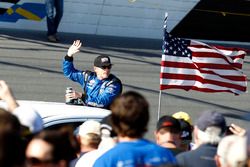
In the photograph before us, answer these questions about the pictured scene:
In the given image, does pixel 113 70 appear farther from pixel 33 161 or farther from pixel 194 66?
Result: pixel 33 161

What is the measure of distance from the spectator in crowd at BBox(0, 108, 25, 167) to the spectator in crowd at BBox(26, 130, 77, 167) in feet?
1.17

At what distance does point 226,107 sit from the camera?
14133 millimetres

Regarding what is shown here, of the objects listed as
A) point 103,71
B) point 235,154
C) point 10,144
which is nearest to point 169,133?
point 235,154

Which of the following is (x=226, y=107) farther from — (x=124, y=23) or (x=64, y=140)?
(x=64, y=140)

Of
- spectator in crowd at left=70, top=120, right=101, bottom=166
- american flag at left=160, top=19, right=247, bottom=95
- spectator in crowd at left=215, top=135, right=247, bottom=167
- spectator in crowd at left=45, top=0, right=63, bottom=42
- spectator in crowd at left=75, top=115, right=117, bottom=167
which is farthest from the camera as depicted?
spectator in crowd at left=45, top=0, right=63, bottom=42

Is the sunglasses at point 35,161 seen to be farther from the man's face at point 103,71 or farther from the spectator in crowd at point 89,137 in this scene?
the man's face at point 103,71

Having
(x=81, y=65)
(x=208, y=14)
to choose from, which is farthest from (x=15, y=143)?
(x=208, y=14)

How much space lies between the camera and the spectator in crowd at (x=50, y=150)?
424cm

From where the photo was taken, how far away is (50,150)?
425cm

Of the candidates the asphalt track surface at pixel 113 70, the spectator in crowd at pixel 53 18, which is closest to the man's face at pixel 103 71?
the asphalt track surface at pixel 113 70

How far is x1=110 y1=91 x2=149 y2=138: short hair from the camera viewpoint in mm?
4910

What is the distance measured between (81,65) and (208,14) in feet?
20.1

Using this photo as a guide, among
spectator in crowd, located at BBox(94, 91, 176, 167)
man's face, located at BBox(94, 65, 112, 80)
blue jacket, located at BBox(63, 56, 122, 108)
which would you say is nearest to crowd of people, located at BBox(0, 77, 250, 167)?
spectator in crowd, located at BBox(94, 91, 176, 167)

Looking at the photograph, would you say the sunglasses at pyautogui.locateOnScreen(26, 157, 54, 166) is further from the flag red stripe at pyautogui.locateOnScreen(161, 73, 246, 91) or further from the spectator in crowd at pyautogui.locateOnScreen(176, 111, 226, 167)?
the flag red stripe at pyautogui.locateOnScreen(161, 73, 246, 91)
